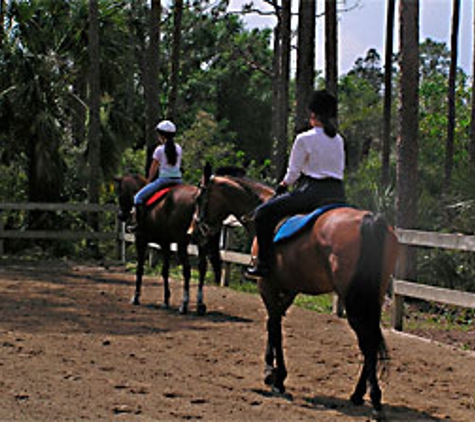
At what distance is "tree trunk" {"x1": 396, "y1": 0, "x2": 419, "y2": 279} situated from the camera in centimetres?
1558

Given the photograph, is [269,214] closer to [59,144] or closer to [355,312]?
[355,312]

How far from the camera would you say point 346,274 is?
698cm

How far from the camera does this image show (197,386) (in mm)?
7770

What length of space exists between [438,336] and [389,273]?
500cm

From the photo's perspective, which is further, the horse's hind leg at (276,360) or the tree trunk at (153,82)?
the tree trunk at (153,82)

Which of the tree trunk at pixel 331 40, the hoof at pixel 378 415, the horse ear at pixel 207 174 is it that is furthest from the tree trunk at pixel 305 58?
the hoof at pixel 378 415

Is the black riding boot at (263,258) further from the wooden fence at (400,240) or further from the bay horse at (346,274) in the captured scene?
the wooden fence at (400,240)

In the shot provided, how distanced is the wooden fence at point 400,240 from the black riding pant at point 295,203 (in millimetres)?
3286

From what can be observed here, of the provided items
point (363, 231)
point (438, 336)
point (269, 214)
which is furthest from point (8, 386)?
point (438, 336)

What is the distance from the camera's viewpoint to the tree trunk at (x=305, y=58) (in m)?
21.2

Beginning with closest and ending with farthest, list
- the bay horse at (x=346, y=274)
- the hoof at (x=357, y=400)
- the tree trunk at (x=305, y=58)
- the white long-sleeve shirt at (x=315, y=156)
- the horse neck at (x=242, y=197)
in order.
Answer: the bay horse at (x=346, y=274), the hoof at (x=357, y=400), the white long-sleeve shirt at (x=315, y=156), the horse neck at (x=242, y=197), the tree trunk at (x=305, y=58)

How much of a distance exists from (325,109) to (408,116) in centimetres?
819

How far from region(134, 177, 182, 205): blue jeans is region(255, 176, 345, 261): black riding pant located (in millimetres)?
5618

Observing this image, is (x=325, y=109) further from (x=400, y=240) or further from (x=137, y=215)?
(x=137, y=215)
